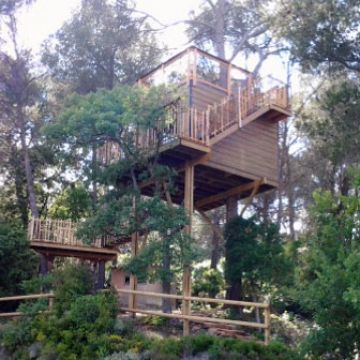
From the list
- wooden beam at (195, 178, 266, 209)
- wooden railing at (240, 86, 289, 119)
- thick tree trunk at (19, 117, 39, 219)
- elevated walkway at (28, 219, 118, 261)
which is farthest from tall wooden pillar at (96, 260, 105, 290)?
wooden railing at (240, 86, 289, 119)

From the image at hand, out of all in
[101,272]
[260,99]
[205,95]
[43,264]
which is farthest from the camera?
[101,272]

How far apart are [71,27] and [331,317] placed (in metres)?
18.5

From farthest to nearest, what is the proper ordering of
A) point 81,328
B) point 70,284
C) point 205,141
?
1. point 205,141
2. point 70,284
3. point 81,328

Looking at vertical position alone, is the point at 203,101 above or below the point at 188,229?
above

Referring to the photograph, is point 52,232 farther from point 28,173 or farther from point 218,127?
point 218,127

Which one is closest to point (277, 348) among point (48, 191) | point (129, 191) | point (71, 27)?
point (129, 191)

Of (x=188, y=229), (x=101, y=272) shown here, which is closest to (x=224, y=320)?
(x=188, y=229)

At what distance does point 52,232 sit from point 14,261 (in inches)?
57.5

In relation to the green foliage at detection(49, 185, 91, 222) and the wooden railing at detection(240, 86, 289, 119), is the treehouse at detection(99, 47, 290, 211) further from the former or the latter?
the green foliage at detection(49, 185, 91, 222)

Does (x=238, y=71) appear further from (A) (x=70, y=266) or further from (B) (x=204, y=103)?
(A) (x=70, y=266)

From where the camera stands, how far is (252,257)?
1631 cm

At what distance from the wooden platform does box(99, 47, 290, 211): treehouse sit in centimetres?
268

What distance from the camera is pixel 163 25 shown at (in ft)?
86.6

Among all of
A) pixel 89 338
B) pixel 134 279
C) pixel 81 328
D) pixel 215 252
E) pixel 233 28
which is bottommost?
pixel 89 338
